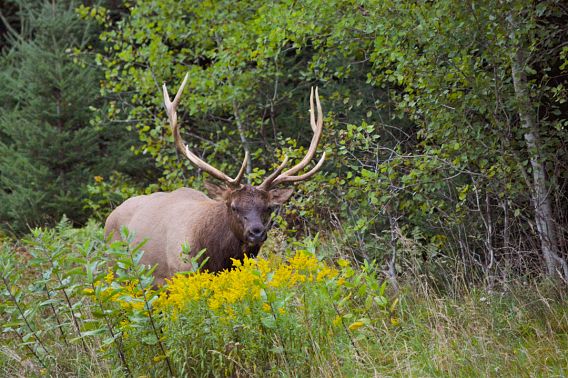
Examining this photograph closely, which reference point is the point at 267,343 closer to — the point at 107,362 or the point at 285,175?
the point at 107,362

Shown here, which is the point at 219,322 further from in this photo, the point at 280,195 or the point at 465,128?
the point at 465,128

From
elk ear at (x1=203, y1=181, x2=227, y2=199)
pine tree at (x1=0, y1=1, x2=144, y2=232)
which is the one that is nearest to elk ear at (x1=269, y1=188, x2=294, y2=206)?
elk ear at (x1=203, y1=181, x2=227, y2=199)

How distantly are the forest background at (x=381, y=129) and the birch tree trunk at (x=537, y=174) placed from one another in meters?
0.01

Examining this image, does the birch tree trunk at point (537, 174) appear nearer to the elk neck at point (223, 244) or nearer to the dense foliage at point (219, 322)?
the dense foliage at point (219, 322)

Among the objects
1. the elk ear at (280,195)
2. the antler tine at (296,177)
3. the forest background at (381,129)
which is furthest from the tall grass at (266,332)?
the antler tine at (296,177)

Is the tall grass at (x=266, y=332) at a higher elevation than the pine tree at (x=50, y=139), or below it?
higher

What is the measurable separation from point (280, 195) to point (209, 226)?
68 centimetres

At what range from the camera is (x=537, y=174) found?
6.98m

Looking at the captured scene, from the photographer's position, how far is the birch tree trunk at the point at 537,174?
675 centimetres

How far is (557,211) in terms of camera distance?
7.35 meters

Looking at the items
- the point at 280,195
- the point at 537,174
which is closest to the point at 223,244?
the point at 280,195

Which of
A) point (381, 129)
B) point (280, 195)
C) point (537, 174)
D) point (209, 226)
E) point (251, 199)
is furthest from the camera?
point (381, 129)

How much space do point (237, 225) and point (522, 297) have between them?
2427 millimetres

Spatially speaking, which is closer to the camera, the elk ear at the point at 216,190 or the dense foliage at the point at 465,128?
the dense foliage at the point at 465,128
